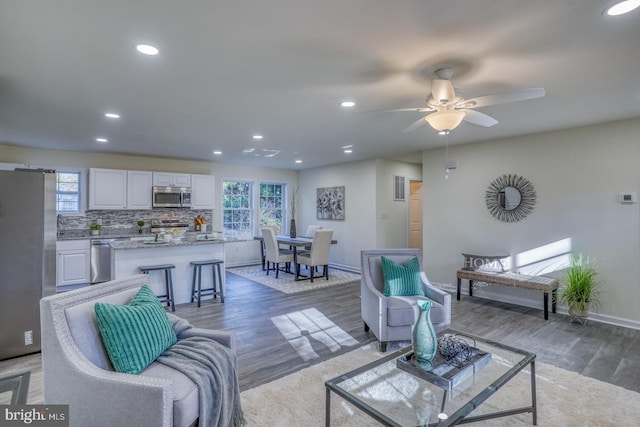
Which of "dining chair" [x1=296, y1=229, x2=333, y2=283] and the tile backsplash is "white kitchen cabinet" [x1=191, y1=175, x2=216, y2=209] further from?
"dining chair" [x1=296, y1=229, x2=333, y2=283]

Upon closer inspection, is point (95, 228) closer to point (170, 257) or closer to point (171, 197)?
point (171, 197)

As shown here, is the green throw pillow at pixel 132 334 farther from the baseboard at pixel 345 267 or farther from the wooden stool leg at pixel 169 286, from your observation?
the baseboard at pixel 345 267

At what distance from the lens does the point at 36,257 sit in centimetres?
324

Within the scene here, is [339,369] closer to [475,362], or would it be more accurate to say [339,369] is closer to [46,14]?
[475,362]

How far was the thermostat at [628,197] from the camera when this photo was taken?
396cm

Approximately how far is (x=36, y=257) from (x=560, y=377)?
4.86 metres

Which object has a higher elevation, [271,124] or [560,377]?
[271,124]

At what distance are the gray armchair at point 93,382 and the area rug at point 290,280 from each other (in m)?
3.81

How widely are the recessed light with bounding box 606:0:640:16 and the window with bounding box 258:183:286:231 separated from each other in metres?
7.47

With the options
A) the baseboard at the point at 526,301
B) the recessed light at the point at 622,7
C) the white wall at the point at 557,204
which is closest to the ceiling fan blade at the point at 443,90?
the recessed light at the point at 622,7

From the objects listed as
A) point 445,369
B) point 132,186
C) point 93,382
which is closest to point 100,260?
point 132,186

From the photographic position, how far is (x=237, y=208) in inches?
325

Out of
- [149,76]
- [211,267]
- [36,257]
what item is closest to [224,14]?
[149,76]

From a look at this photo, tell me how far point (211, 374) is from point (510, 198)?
15.9 ft
